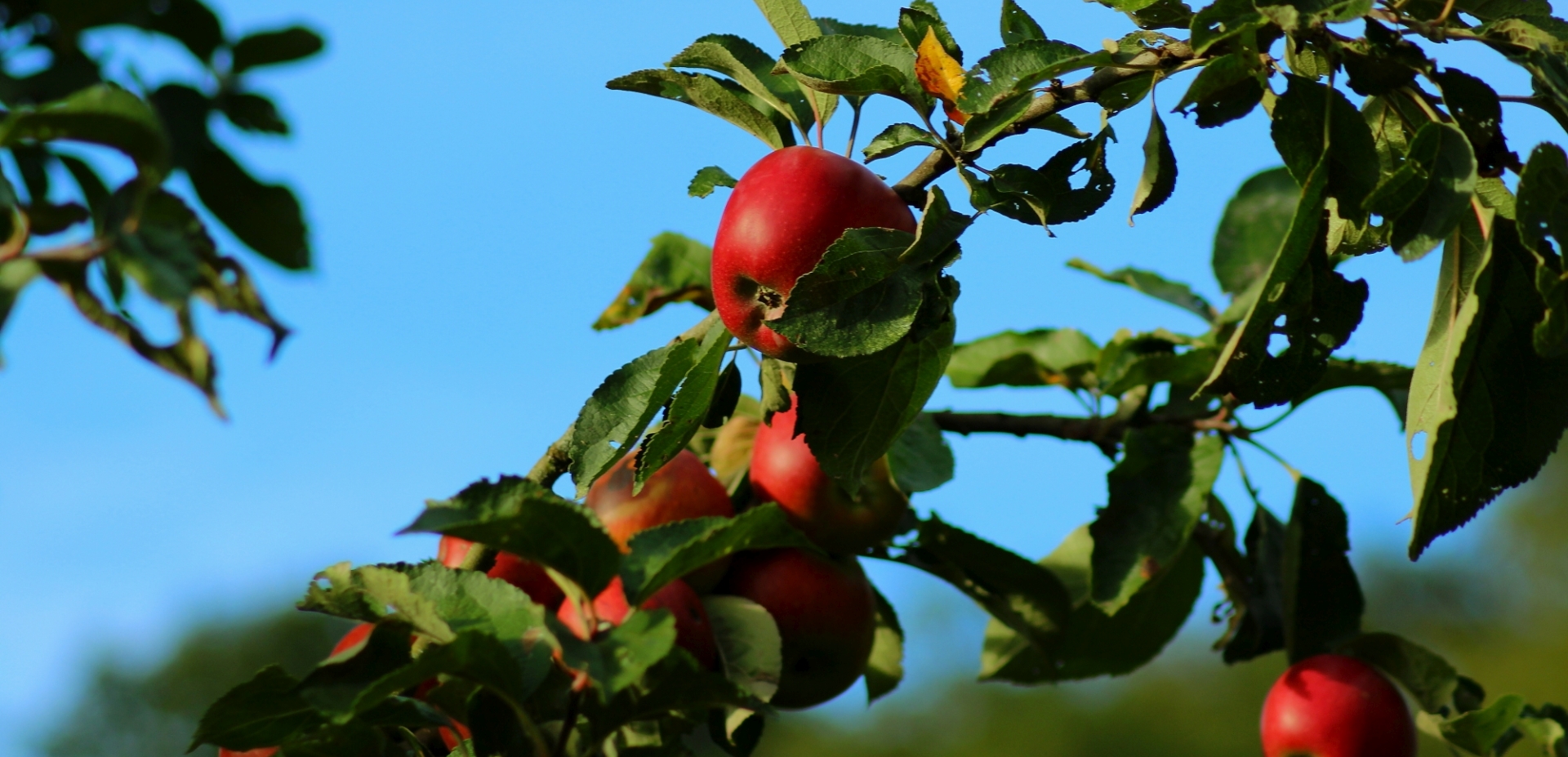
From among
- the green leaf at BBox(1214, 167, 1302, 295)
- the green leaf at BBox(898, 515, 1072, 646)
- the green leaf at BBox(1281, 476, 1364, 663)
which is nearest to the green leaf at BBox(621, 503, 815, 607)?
the green leaf at BBox(898, 515, 1072, 646)

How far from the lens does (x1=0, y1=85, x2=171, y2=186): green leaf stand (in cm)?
53

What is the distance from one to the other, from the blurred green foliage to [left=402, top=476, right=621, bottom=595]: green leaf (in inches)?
674

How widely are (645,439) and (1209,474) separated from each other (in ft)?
2.35

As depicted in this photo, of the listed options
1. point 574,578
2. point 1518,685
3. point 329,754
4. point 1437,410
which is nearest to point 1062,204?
point 1437,410

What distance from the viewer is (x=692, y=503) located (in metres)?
1.31

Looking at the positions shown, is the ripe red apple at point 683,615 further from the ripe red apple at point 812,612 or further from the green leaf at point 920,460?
the green leaf at point 920,460

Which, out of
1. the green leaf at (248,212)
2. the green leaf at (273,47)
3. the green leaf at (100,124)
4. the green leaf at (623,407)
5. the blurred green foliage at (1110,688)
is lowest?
the blurred green foliage at (1110,688)


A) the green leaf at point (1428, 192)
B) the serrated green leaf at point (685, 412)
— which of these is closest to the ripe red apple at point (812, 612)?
the serrated green leaf at point (685, 412)

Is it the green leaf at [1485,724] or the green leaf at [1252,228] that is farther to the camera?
the green leaf at [1252,228]

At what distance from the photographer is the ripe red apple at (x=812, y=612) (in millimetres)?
1271

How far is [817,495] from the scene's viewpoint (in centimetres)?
136

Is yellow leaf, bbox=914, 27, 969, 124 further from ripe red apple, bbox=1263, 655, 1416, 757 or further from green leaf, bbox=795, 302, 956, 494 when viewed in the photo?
ripe red apple, bbox=1263, 655, 1416, 757

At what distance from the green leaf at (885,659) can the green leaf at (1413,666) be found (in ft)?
1.61

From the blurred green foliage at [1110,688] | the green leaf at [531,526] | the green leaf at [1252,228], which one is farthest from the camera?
the blurred green foliage at [1110,688]
